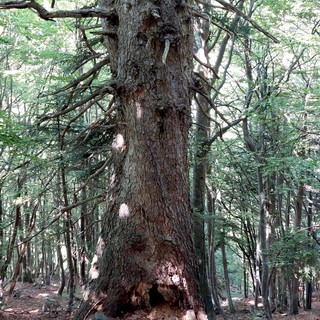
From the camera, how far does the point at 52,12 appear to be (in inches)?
114

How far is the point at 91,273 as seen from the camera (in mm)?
2893

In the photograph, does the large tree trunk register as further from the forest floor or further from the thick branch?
the forest floor

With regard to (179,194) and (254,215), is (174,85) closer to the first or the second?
(179,194)

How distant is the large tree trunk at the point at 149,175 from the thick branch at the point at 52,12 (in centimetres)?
17

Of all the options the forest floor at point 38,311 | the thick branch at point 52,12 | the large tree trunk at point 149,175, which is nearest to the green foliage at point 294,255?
the forest floor at point 38,311

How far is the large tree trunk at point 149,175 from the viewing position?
8.86 ft

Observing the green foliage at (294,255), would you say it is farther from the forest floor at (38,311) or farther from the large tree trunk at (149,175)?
the large tree trunk at (149,175)

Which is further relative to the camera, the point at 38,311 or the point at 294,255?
the point at 38,311

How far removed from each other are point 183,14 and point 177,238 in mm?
1813

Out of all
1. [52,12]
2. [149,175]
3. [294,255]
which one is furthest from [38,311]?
[52,12]

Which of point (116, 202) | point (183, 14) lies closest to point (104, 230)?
point (116, 202)

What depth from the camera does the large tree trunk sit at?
270 cm

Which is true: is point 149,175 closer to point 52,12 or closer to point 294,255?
point 52,12

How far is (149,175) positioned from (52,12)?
1399 mm
